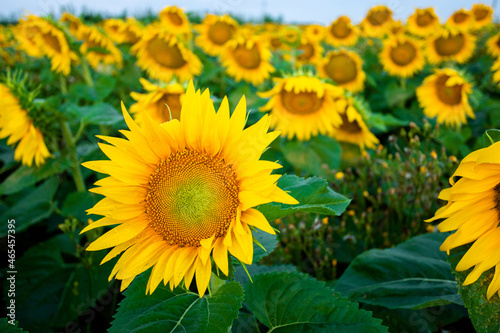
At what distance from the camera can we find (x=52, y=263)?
6.46ft

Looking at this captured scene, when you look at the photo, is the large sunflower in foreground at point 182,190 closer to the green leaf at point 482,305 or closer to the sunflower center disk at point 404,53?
the green leaf at point 482,305

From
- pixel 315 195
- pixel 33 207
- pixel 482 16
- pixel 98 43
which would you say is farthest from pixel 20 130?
pixel 482 16

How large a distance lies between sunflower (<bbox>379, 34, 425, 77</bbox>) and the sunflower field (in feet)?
0.05

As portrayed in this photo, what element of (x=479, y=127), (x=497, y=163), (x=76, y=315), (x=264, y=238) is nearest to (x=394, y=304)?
(x=264, y=238)

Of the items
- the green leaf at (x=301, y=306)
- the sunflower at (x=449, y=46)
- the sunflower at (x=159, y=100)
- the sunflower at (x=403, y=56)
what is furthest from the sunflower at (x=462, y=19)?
the green leaf at (x=301, y=306)

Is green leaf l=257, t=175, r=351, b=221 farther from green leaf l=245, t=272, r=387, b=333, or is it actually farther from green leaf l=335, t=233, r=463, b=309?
green leaf l=335, t=233, r=463, b=309

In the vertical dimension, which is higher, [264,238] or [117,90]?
[117,90]

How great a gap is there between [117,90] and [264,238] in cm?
319

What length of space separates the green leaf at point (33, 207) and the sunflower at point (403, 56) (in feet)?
11.7

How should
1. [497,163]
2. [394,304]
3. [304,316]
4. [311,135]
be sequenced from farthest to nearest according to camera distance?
[311,135], [394,304], [304,316], [497,163]

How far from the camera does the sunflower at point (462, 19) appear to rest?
5.24 m

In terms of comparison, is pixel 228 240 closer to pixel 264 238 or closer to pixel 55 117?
pixel 264 238

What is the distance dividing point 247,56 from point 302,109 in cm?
130

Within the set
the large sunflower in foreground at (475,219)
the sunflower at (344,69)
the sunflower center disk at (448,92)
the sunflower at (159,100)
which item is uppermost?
the sunflower at (344,69)
